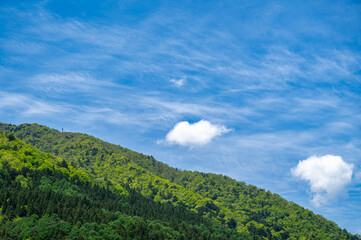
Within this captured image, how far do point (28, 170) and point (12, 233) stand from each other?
7869 centimetres

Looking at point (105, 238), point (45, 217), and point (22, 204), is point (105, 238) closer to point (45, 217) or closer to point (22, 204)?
point (45, 217)

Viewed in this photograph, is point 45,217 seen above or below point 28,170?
below

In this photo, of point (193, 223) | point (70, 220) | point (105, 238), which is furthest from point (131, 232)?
point (193, 223)

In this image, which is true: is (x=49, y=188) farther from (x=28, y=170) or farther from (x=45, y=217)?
(x=45, y=217)

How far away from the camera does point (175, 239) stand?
150m

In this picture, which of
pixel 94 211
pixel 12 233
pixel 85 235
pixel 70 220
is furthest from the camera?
pixel 94 211

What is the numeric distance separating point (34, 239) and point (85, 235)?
53.1 feet

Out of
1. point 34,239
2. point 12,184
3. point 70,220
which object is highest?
point 12,184

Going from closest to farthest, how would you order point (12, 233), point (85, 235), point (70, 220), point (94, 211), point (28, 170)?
point (12, 233) → point (85, 235) → point (70, 220) → point (94, 211) → point (28, 170)

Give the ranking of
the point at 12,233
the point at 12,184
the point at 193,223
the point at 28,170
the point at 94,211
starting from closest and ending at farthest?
the point at 12,233
the point at 94,211
the point at 12,184
the point at 28,170
the point at 193,223

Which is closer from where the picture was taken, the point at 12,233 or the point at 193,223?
the point at 12,233

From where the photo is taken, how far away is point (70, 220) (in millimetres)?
130000

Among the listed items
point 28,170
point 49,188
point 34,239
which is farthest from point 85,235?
point 28,170

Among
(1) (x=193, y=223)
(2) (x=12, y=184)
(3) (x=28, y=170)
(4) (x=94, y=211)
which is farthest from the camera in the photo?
(1) (x=193, y=223)
